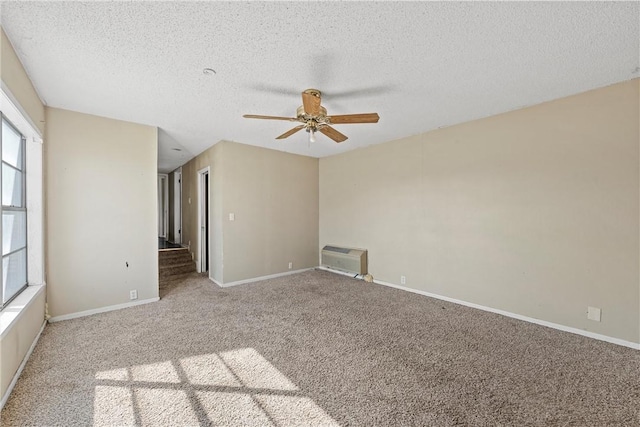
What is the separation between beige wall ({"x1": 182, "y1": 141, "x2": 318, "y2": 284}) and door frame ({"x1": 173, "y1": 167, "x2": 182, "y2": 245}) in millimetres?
1134

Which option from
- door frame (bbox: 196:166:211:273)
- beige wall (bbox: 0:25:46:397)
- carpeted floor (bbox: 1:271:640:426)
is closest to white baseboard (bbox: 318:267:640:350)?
carpeted floor (bbox: 1:271:640:426)

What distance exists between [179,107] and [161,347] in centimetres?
243

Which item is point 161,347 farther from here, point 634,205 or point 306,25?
point 634,205

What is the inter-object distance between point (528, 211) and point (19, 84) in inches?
190

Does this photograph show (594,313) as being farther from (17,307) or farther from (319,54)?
(17,307)

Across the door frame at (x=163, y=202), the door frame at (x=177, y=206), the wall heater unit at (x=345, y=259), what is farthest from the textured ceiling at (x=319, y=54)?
the door frame at (x=163, y=202)

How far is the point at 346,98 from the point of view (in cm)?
272

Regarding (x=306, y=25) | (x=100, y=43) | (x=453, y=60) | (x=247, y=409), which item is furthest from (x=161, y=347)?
(x=453, y=60)

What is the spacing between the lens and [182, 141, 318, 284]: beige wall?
14.4 ft

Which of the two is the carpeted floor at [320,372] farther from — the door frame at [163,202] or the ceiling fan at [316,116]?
the door frame at [163,202]

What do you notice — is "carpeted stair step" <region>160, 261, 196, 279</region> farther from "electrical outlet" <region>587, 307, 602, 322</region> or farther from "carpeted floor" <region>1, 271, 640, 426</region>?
"electrical outlet" <region>587, 307, 602, 322</region>

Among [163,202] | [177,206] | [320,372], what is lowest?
[320,372]

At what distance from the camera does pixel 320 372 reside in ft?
6.66

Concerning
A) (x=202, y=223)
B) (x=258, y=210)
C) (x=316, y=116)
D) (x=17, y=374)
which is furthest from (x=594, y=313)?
(x=202, y=223)
